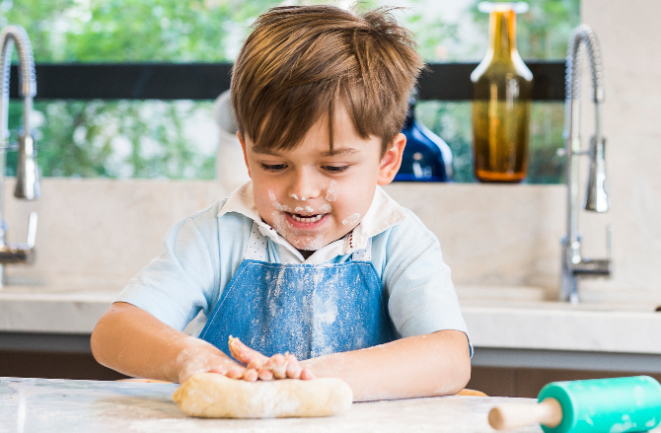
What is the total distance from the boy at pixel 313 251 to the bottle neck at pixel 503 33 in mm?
816

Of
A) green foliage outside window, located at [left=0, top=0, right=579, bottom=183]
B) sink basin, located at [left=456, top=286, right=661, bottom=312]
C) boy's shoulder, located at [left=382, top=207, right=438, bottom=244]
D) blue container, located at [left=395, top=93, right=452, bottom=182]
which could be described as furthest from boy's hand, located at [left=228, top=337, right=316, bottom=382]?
green foliage outside window, located at [left=0, top=0, right=579, bottom=183]

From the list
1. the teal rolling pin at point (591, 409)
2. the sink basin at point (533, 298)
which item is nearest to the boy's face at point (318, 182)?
the teal rolling pin at point (591, 409)

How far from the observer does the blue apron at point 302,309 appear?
887mm

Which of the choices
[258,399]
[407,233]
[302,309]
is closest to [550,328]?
[407,233]

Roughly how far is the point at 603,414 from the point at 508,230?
44.1 inches

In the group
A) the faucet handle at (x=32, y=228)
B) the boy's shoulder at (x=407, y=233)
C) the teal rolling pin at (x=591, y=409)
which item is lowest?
the faucet handle at (x=32, y=228)

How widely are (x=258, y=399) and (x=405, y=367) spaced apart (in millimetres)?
198

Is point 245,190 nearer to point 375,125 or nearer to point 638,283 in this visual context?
point 375,125

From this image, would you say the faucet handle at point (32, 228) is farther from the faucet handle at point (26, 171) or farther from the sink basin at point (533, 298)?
the sink basin at point (533, 298)

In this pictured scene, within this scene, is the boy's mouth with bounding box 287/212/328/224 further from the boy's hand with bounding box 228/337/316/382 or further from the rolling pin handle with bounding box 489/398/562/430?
the rolling pin handle with bounding box 489/398/562/430

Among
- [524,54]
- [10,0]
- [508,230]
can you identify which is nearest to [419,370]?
[508,230]

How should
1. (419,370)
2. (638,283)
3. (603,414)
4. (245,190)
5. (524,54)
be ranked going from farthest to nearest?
(524,54) < (638,283) < (245,190) < (419,370) < (603,414)

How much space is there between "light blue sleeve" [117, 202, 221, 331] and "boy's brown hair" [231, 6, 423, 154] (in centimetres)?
16

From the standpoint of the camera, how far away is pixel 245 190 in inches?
38.9
